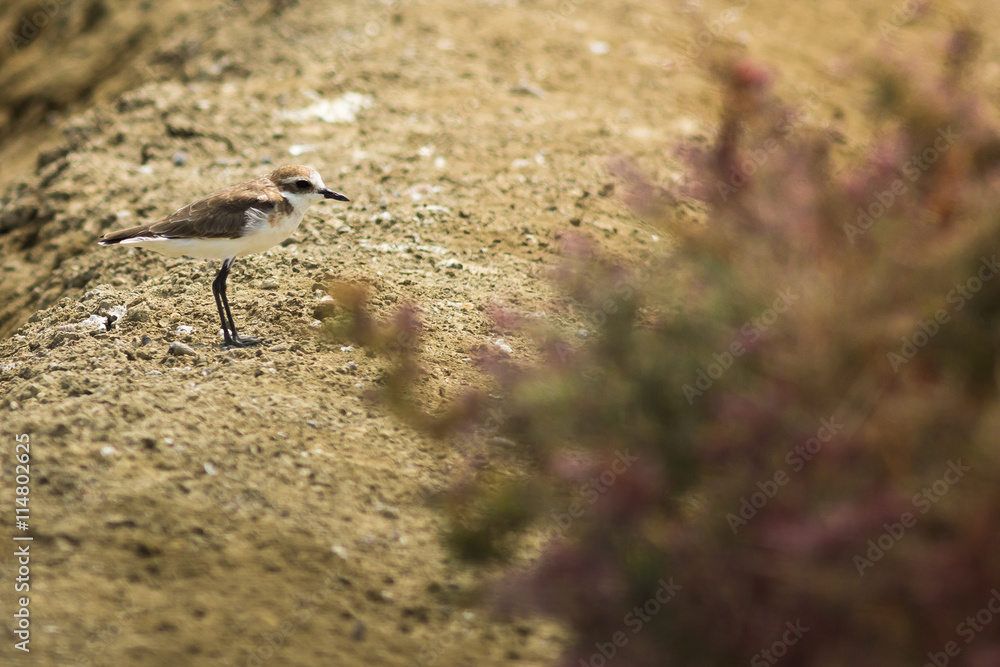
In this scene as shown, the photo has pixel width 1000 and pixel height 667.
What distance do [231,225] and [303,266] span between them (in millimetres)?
845

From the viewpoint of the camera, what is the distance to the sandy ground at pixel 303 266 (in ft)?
11.8

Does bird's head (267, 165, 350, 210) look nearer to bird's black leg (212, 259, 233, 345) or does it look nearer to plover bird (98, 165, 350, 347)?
plover bird (98, 165, 350, 347)

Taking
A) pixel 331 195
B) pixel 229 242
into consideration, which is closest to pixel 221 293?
pixel 229 242

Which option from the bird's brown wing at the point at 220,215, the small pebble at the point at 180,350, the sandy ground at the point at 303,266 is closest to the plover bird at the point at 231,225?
the bird's brown wing at the point at 220,215

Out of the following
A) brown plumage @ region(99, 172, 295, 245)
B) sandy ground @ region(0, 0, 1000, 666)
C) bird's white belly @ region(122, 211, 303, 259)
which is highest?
brown plumage @ region(99, 172, 295, 245)

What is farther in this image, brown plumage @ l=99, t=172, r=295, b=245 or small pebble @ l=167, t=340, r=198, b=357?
brown plumage @ l=99, t=172, r=295, b=245

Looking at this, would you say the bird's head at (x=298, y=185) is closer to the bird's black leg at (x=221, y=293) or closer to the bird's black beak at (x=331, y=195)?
the bird's black beak at (x=331, y=195)

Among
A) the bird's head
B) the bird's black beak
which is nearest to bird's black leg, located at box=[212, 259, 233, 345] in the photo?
the bird's head

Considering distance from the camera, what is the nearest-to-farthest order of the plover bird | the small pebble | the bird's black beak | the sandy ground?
the sandy ground
the small pebble
the plover bird
the bird's black beak

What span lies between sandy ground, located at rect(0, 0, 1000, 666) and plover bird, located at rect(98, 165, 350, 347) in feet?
1.06

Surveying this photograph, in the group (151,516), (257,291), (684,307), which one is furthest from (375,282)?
(684,307)

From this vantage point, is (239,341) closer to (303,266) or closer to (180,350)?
(180,350)

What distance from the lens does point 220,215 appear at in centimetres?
526

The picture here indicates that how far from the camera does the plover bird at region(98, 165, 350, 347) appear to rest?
205 inches
